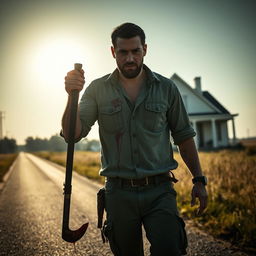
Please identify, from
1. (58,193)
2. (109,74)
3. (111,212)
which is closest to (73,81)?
(109,74)

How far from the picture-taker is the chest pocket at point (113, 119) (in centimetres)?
228

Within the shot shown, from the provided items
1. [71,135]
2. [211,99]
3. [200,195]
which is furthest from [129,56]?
[211,99]

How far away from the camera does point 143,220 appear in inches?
86.7

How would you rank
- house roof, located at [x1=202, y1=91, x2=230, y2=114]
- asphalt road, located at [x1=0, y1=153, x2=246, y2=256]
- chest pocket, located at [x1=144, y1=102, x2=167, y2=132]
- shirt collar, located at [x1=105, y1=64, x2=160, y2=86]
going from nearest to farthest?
chest pocket, located at [x1=144, y1=102, x2=167, y2=132], shirt collar, located at [x1=105, y1=64, x2=160, y2=86], asphalt road, located at [x1=0, y1=153, x2=246, y2=256], house roof, located at [x1=202, y1=91, x2=230, y2=114]

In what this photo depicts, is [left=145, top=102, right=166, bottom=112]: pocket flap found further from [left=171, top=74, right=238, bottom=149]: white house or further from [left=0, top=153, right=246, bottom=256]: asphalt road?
[left=171, top=74, right=238, bottom=149]: white house

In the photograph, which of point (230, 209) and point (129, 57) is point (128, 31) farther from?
point (230, 209)

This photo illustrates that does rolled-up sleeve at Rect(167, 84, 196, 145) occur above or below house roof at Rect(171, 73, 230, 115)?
below

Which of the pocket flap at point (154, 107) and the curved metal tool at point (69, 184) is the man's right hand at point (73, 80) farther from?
the pocket flap at point (154, 107)

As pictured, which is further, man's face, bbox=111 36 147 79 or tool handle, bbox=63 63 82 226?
man's face, bbox=111 36 147 79

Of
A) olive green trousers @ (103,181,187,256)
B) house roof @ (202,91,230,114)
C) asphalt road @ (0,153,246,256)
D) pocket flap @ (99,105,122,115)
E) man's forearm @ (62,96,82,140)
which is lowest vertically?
asphalt road @ (0,153,246,256)

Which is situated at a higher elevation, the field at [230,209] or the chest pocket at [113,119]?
the chest pocket at [113,119]

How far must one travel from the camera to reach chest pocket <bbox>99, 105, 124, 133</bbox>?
2.28m

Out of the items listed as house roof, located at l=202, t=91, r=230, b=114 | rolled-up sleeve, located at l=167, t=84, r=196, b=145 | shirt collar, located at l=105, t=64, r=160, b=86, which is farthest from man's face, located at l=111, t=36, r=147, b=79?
house roof, located at l=202, t=91, r=230, b=114

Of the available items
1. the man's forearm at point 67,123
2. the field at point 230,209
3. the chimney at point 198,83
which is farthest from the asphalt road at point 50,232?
the chimney at point 198,83
